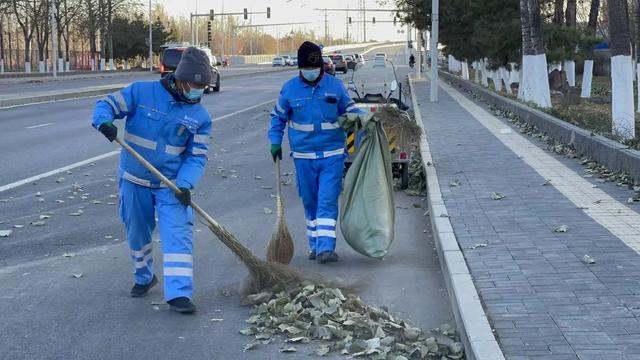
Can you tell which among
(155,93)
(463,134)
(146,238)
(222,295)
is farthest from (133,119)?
(463,134)

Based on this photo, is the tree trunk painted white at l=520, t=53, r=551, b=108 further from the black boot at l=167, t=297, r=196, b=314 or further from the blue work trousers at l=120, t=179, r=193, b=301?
the black boot at l=167, t=297, r=196, b=314

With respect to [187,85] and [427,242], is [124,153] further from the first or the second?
[427,242]

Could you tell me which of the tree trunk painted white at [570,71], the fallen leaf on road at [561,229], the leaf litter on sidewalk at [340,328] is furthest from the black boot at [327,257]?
the tree trunk painted white at [570,71]

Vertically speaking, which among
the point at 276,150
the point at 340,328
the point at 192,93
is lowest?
the point at 340,328

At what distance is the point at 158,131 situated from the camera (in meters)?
6.23

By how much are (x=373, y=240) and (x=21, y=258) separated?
121 inches

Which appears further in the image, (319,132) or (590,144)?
(590,144)

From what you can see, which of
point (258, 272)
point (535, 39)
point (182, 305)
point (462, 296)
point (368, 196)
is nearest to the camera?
point (462, 296)

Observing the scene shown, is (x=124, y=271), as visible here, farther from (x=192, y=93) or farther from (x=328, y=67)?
(x=328, y=67)

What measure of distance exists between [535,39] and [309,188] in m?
17.8

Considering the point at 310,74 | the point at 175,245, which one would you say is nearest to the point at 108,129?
the point at 175,245

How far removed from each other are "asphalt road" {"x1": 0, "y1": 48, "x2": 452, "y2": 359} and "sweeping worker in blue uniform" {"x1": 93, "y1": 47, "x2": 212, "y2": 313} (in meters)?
0.42

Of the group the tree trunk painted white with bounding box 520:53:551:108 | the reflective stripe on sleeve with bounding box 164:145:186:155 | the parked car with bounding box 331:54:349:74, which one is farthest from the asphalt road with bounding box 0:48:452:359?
the parked car with bounding box 331:54:349:74

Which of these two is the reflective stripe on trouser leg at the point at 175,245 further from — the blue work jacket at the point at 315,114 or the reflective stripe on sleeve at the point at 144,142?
the blue work jacket at the point at 315,114
